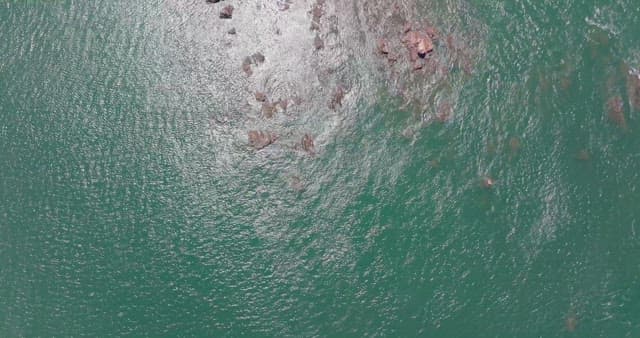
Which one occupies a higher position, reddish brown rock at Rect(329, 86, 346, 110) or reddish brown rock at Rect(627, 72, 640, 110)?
reddish brown rock at Rect(627, 72, 640, 110)

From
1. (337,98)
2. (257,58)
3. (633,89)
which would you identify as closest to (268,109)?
(257,58)

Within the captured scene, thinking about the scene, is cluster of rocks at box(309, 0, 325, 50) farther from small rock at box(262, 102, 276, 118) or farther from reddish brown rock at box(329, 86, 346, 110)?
small rock at box(262, 102, 276, 118)

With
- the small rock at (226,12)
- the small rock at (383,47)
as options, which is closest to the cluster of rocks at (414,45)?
the small rock at (383,47)

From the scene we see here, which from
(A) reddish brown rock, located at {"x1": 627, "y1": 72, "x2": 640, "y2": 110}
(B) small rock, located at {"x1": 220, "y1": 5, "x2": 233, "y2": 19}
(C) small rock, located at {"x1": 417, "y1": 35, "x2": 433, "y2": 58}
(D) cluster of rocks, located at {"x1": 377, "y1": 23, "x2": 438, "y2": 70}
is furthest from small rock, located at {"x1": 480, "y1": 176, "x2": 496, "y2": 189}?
(B) small rock, located at {"x1": 220, "y1": 5, "x2": 233, "y2": 19}

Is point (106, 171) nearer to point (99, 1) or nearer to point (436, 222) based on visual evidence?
point (99, 1)

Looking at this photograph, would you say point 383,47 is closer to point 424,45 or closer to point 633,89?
→ point 424,45

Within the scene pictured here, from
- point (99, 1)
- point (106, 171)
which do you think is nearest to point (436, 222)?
point (106, 171)
